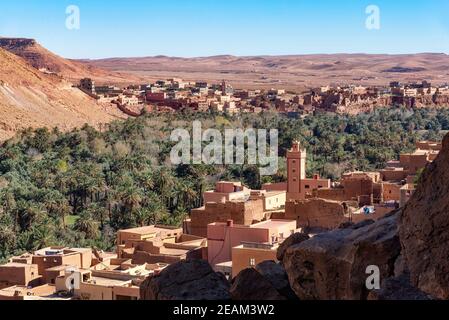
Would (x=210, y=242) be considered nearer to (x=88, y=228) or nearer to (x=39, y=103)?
→ (x=88, y=228)

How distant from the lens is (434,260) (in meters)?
4.29

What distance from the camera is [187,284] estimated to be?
5148 millimetres

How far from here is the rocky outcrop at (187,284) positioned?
198 inches

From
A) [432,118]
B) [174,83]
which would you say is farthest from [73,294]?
[174,83]

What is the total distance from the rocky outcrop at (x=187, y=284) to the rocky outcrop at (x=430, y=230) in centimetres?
121

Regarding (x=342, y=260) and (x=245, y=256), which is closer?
(x=342, y=260)

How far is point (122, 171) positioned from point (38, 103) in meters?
24.9

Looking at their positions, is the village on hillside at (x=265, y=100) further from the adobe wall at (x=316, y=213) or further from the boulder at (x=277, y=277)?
the boulder at (x=277, y=277)

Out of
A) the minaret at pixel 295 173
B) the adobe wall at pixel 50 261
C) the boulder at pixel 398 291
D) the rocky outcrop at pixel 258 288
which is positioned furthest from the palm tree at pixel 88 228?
the boulder at pixel 398 291

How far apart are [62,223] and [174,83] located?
5953cm

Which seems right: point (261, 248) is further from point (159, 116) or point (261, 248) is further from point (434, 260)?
point (159, 116)

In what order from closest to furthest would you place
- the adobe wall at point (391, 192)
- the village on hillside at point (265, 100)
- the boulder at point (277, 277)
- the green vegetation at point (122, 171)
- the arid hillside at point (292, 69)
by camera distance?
the boulder at point (277, 277), the adobe wall at point (391, 192), the green vegetation at point (122, 171), the village on hillside at point (265, 100), the arid hillside at point (292, 69)
